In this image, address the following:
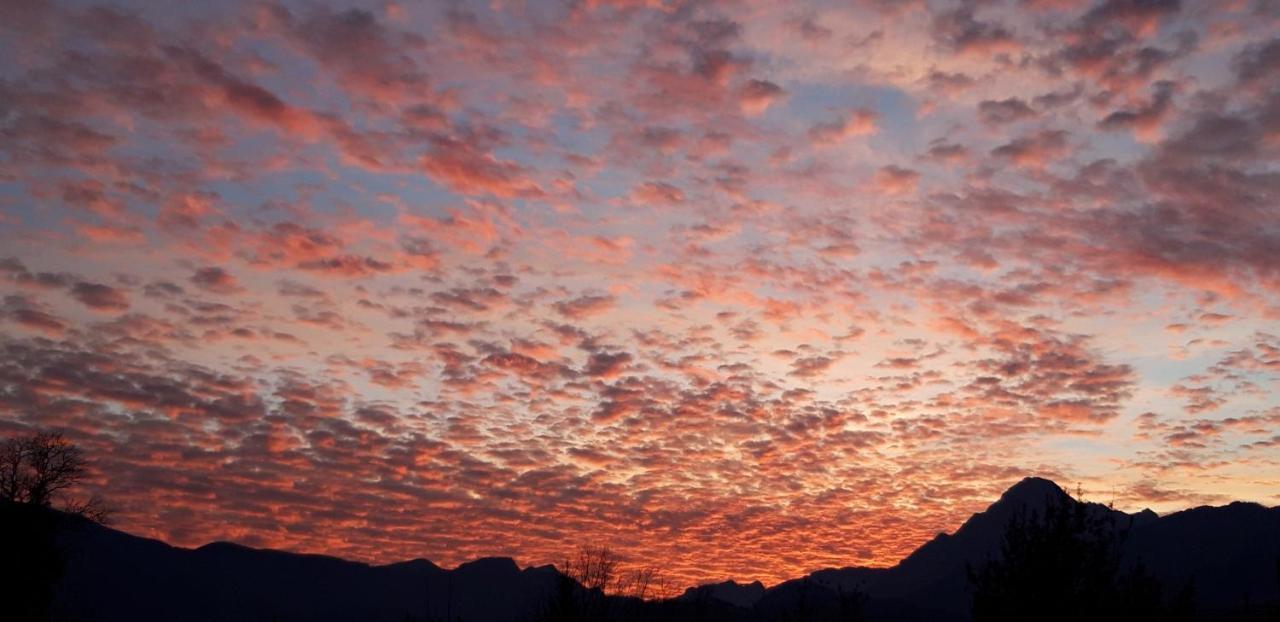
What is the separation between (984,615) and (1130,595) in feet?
11.1

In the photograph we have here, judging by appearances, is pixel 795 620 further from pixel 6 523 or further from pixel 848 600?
pixel 6 523

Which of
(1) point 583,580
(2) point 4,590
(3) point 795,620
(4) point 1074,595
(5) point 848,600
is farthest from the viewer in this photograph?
(3) point 795,620

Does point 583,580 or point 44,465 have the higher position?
point 44,465

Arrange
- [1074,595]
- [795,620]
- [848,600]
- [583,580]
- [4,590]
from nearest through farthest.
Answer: [1074,595] → [583,580] → [848,600] → [4,590] → [795,620]

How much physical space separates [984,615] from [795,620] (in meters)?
42.4

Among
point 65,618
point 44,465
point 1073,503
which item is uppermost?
point 44,465

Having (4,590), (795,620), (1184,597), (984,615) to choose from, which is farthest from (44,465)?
(1184,597)

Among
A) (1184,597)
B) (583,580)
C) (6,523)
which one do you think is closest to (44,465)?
(6,523)

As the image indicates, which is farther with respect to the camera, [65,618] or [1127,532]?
[65,618]

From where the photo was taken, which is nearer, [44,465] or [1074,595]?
[1074,595]

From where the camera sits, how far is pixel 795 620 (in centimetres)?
6519

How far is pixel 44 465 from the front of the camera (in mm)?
61781

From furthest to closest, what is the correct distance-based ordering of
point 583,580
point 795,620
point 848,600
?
point 795,620 → point 848,600 → point 583,580

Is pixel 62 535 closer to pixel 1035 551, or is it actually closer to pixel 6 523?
pixel 6 523
